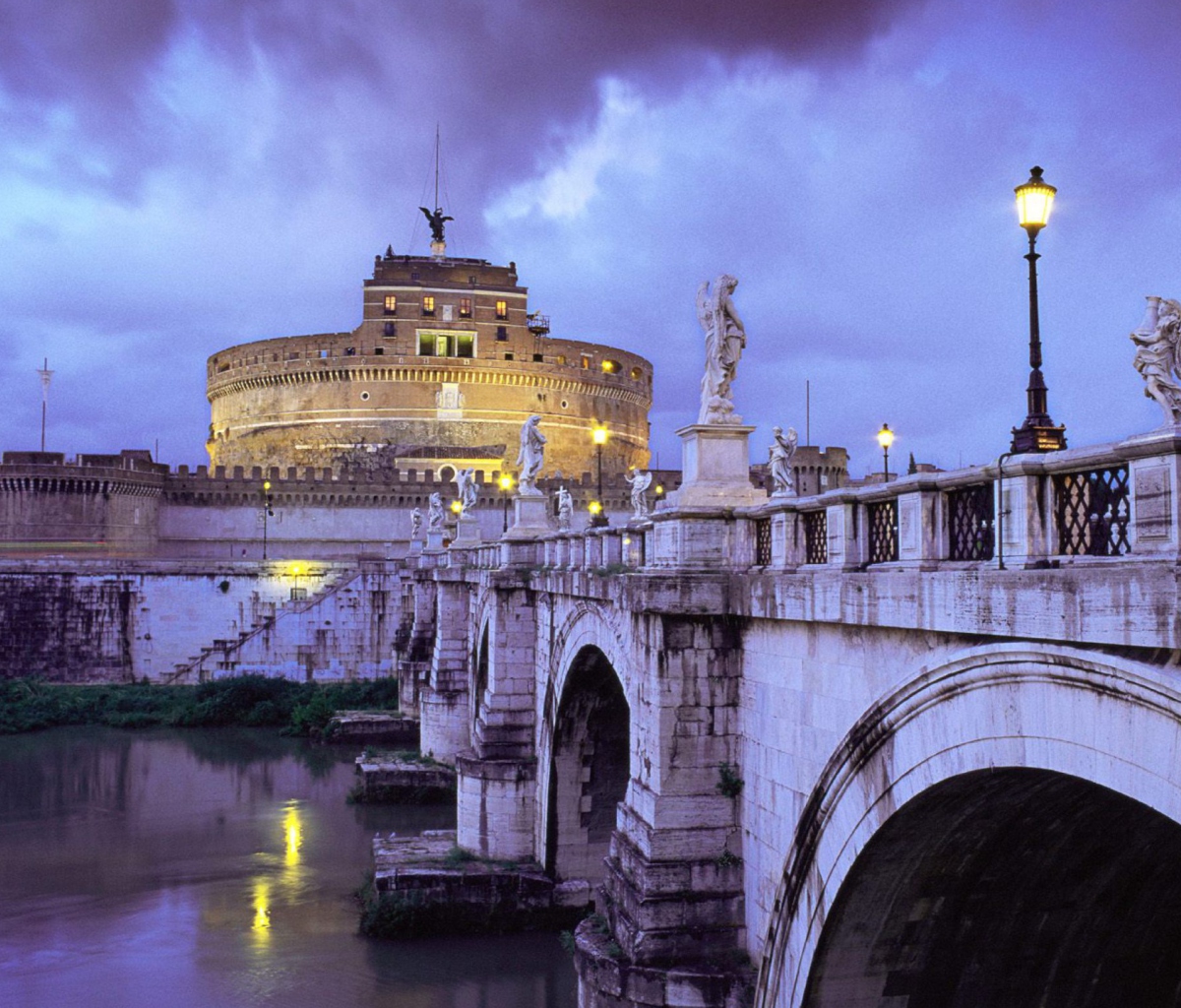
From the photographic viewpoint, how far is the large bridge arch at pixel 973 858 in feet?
19.3

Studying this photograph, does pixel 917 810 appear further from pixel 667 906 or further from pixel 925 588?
pixel 667 906

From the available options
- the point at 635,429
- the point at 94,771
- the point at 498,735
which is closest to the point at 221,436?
the point at 635,429

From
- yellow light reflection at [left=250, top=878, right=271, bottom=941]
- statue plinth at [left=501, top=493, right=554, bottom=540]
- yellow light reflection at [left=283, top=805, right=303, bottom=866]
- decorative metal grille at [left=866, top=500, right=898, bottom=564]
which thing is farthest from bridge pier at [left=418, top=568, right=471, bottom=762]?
decorative metal grille at [left=866, top=500, right=898, bottom=564]

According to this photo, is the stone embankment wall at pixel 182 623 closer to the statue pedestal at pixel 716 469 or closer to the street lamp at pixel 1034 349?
the statue pedestal at pixel 716 469

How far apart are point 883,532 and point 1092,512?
6.53ft

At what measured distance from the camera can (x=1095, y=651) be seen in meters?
5.10

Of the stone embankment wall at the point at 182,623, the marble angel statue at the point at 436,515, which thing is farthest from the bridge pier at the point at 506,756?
the stone embankment wall at the point at 182,623

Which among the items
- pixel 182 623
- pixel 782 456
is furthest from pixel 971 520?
pixel 182 623

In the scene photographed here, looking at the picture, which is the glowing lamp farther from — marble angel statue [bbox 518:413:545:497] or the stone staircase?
the stone staircase

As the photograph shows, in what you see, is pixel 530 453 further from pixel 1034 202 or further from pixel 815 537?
pixel 1034 202

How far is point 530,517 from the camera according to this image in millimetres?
19750

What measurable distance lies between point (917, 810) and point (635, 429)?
68.9 metres

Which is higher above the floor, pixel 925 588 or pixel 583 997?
pixel 925 588

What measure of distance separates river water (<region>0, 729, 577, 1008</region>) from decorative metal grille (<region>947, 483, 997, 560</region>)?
11.0 metres
